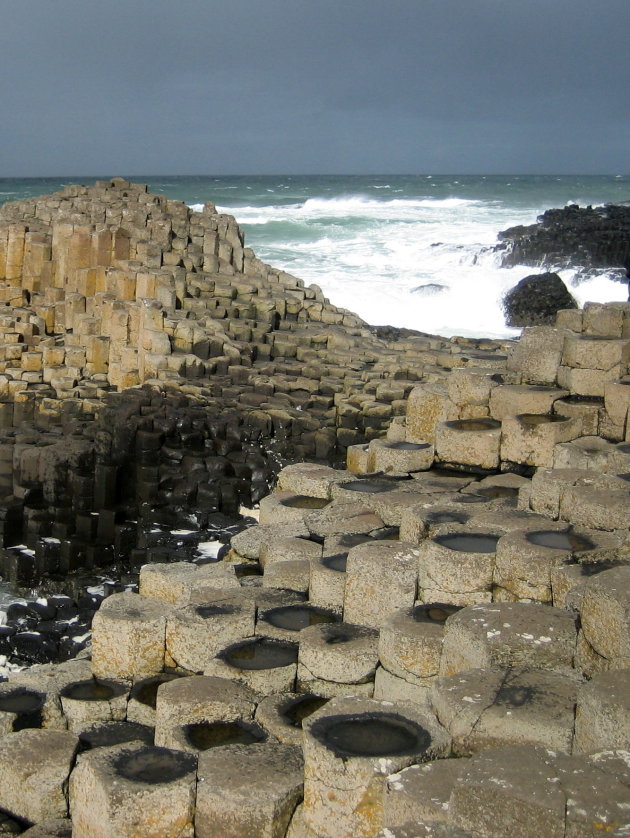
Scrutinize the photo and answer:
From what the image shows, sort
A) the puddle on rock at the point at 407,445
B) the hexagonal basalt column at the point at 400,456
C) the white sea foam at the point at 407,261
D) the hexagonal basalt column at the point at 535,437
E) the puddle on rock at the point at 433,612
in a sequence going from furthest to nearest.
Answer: the white sea foam at the point at 407,261, the puddle on rock at the point at 407,445, the hexagonal basalt column at the point at 400,456, the hexagonal basalt column at the point at 535,437, the puddle on rock at the point at 433,612

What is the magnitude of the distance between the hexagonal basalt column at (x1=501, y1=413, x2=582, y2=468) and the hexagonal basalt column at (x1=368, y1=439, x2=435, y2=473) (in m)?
0.76

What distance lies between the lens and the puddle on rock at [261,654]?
6555mm

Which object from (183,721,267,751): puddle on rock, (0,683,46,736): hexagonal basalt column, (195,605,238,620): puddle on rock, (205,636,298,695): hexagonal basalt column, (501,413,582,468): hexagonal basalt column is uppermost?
(501,413,582,468): hexagonal basalt column

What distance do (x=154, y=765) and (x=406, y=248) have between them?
1532 inches

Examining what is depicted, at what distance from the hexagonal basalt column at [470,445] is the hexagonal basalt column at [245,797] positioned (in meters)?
5.00

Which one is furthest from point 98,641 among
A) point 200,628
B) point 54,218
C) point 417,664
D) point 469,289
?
point 469,289

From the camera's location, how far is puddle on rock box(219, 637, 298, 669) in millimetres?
6555

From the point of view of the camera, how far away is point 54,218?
22.9 m

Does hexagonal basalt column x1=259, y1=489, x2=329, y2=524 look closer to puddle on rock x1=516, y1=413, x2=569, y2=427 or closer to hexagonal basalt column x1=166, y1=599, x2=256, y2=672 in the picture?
hexagonal basalt column x1=166, y1=599, x2=256, y2=672

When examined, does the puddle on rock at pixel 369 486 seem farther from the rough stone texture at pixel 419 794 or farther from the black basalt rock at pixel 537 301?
the black basalt rock at pixel 537 301

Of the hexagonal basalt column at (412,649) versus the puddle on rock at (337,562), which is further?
the puddle on rock at (337,562)

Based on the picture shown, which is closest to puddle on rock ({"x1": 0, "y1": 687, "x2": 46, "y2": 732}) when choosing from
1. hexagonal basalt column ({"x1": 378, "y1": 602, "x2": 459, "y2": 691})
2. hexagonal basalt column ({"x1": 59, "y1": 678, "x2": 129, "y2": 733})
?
hexagonal basalt column ({"x1": 59, "y1": 678, "x2": 129, "y2": 733})

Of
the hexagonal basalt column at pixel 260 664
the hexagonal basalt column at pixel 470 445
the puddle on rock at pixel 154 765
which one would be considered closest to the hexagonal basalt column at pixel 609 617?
the hexagonal basalt column at pixel 260 664

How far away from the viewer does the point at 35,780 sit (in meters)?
5.76
